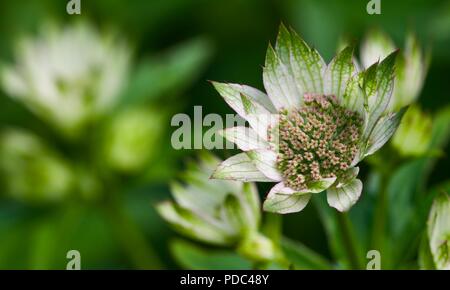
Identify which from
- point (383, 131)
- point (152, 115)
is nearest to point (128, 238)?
point (152, 115)

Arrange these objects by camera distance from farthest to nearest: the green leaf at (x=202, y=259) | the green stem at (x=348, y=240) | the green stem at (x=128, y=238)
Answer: the green stem at (x=128, y=238)
the green leaf at (x=202, y=259)
the green stem at (x=348, y=240)

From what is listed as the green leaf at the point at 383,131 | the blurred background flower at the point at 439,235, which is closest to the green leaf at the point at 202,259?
the blurred background flower at the point at 439,235

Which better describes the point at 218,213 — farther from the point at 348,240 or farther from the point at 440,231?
the point at 440,231

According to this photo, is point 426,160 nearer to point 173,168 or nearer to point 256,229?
point 256,229

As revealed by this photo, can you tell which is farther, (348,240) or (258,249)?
(258,249)

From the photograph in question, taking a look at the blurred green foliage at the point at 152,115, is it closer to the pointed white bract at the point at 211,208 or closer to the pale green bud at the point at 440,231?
the pointed white bract at the point at 211,208

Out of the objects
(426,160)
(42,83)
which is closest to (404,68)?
(426,160)

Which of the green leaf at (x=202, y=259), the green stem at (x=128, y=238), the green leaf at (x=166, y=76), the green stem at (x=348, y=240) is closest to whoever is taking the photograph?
the green stem at (x=348, y=240)
